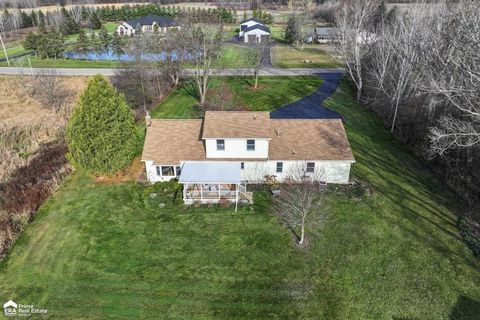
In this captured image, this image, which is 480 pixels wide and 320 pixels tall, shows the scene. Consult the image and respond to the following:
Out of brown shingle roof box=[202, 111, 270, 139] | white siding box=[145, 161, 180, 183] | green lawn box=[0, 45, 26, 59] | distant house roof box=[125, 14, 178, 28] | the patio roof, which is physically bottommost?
white siding box=[145, 161, 180, 183]

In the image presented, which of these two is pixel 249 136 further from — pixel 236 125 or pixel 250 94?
pixel 250 94

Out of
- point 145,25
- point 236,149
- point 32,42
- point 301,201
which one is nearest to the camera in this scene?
point 301,201

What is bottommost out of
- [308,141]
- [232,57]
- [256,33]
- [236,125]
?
[232,57]

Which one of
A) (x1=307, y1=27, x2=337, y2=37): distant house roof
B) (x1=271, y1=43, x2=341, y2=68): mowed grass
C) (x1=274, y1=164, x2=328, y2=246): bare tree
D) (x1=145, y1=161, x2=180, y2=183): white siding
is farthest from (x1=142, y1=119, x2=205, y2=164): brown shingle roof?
(x1=307, y1=27, x2=337, y2=37): distant house roof

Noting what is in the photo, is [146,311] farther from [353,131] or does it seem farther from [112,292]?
[353,131]

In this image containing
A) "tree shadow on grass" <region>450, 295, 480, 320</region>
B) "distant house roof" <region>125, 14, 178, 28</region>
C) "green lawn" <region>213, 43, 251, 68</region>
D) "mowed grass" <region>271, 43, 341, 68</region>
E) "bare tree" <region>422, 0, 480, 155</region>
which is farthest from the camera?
"distant house roof" <region>125, 14, 178, 28</region>

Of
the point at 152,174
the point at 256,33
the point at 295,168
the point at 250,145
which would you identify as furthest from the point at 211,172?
the point at 256,33

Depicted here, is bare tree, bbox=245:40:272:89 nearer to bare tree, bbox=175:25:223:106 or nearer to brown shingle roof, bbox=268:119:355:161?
bare tree, bbox=175:25:223:106
